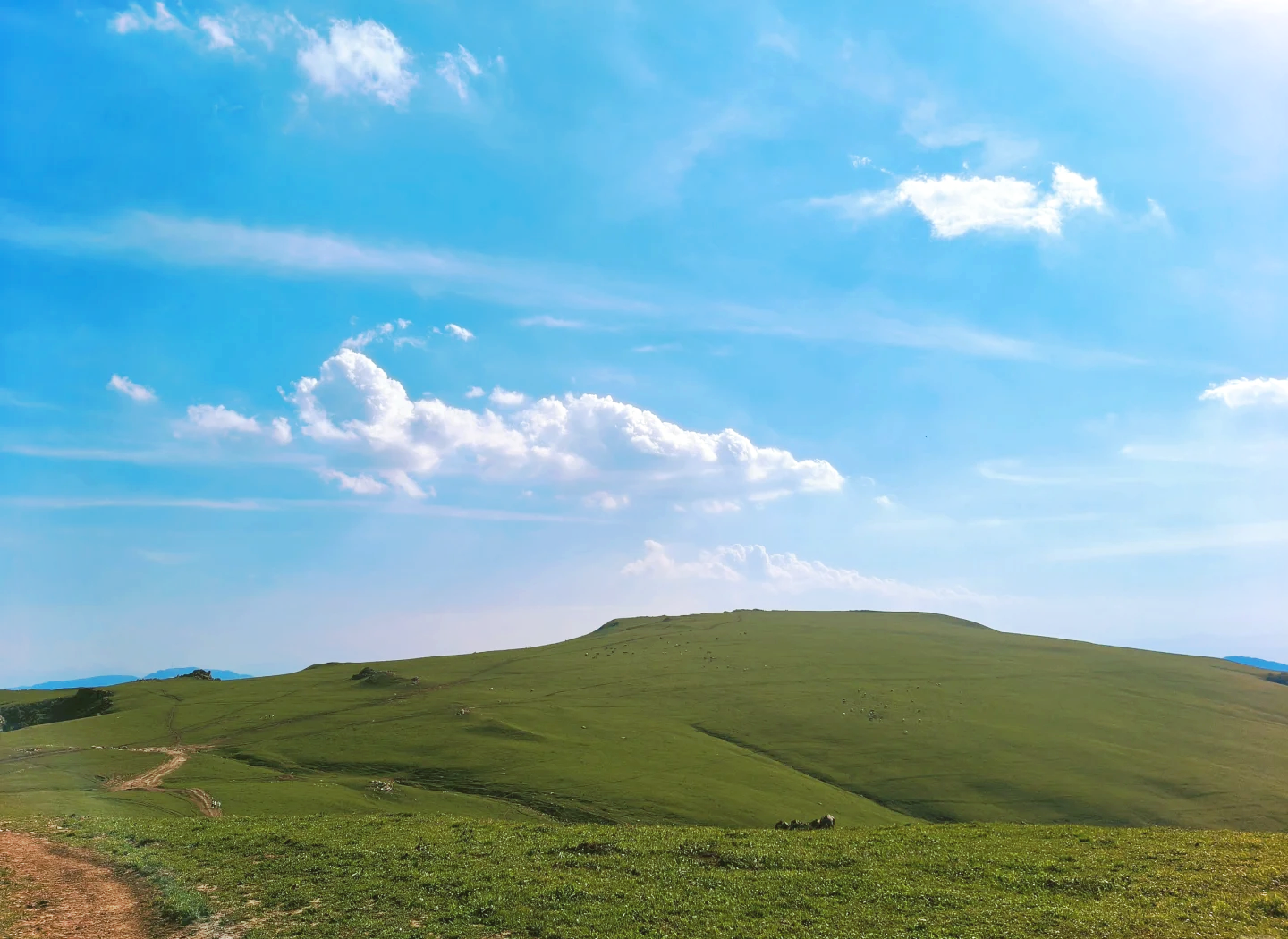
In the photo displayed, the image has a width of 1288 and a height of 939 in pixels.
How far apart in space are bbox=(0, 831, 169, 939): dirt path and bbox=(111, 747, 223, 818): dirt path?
47.3ft

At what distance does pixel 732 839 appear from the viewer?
32.5 metres

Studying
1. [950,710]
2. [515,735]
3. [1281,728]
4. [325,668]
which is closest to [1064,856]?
[515,735]

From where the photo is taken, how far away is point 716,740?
80188mm

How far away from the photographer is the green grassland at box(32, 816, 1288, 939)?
72.0ft

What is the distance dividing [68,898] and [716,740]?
63.4 metres

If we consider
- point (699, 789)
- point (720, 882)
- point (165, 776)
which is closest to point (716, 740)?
point (699, 789)

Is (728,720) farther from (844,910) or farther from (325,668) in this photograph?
(325,668)

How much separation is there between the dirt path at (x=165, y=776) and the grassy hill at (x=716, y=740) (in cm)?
120

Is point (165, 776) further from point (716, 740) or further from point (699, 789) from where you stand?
point (716, 740)

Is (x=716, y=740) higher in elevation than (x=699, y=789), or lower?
lower

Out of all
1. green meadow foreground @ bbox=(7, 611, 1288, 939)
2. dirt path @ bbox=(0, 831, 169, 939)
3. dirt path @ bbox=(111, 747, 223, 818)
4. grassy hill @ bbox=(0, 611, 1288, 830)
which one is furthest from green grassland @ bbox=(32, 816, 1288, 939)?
grassy hill @ bbox=(0, 611, 1288, 830)

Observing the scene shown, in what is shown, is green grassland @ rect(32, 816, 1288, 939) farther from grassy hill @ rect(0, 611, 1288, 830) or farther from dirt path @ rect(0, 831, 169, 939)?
grassy hill @ rect(0, 611, 1288, 830)

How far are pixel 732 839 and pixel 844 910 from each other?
33.2ft

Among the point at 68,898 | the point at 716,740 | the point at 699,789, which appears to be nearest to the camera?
the point at 68,898
